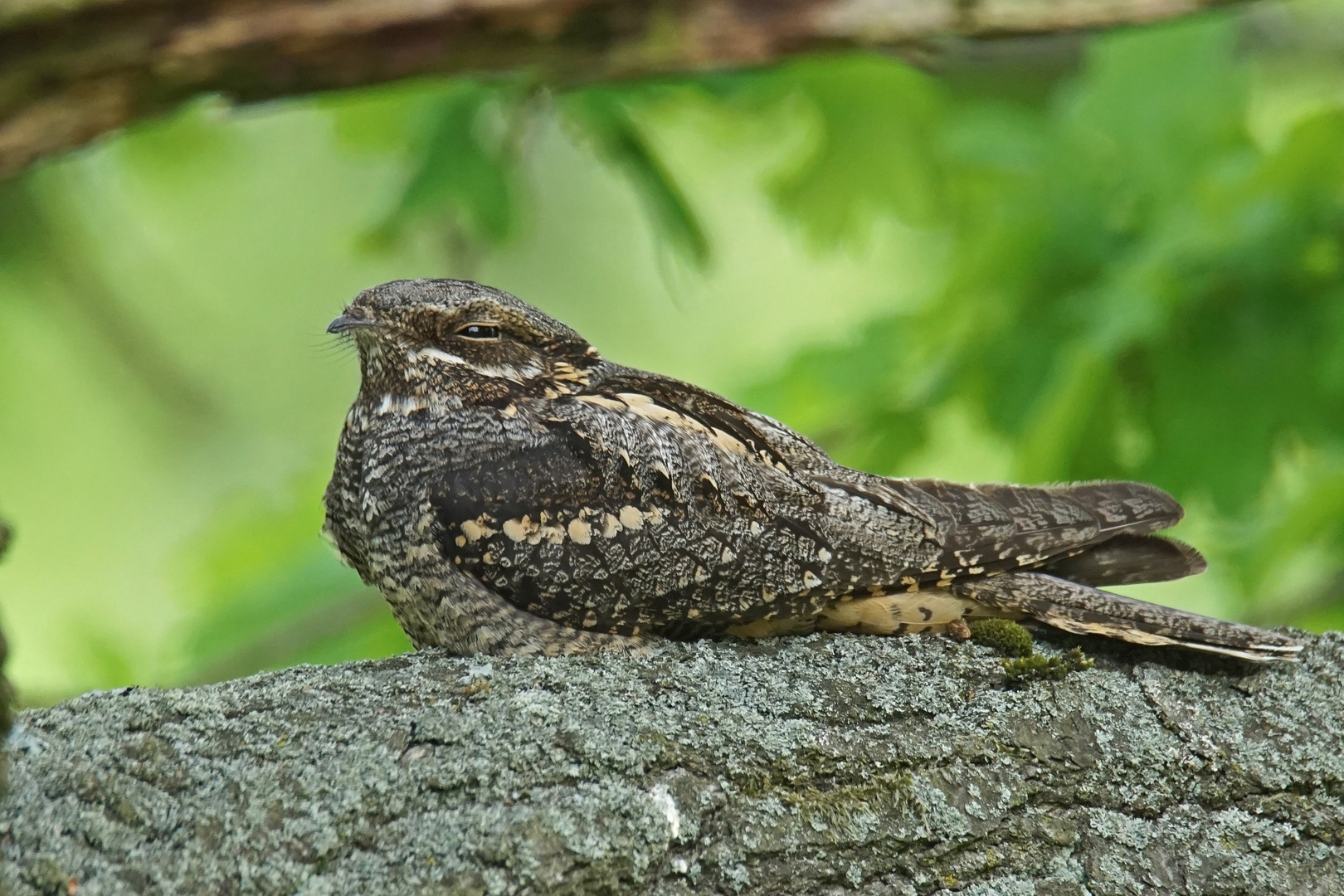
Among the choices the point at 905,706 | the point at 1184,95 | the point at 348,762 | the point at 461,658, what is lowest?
the point at 348,762

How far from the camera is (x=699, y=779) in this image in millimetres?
2355

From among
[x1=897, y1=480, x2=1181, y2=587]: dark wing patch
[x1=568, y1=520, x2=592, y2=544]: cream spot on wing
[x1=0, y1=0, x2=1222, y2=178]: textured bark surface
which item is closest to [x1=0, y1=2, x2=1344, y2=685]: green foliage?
[x1=897, y1=480, x2=1181, y2=587]: dark wing patch

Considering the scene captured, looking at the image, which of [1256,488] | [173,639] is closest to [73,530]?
[173,639]

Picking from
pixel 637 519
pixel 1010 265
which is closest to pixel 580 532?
pixel 637 519

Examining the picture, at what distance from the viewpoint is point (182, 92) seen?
11.8 feet

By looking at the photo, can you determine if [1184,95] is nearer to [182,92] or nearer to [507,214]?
[507,214]

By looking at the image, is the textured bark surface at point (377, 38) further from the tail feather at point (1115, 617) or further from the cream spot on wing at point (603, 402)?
the tail feather at point (1115, 617)

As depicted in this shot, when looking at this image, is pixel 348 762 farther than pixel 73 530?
No

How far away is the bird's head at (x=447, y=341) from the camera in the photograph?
3.03 meters

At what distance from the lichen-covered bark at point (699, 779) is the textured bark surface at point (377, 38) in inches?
75.1

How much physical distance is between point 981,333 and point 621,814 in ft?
8.50

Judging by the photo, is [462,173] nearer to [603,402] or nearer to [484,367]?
[484,367]

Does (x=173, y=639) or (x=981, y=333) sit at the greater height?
(x=981, y=333)

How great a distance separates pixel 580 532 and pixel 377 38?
1.85m
